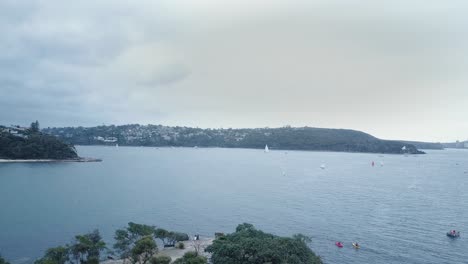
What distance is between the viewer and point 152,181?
90.2 metres

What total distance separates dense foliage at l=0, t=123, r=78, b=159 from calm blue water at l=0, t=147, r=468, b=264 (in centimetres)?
2719

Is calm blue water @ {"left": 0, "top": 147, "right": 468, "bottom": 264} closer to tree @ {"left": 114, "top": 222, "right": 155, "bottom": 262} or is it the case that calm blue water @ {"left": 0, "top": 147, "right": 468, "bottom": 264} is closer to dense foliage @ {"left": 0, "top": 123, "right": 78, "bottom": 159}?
tree @ {"left": 114, "top": 222, "right": 155, "bottom": 262}

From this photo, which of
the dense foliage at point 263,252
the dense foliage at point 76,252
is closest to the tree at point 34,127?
the dense foliage at point 76,252

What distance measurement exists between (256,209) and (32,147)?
96.5 m

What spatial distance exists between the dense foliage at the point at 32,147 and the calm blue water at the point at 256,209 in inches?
1070

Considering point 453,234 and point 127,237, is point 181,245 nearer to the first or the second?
point 127,237

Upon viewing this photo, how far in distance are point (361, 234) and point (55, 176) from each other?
246ft

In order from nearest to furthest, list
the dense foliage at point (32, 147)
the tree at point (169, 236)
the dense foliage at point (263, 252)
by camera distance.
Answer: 1. the dense foliage at point (263, 252)
2. the tree at point (169, 236)
3. the dense foliage at point (32, 147)

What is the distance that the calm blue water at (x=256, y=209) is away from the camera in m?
40.2

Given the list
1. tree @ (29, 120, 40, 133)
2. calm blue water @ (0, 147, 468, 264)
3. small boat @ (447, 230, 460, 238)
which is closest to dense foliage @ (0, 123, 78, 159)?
tree @ (29, 120, 40, 133)

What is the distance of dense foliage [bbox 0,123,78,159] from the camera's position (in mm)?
123500

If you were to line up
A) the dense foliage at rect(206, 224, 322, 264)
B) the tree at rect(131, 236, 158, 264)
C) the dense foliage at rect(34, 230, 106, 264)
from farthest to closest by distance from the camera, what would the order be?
the tree at rect(131, 236, 158, 264)
the dense foliage at rect(34, 230, 106, 264)
the dense foliage at rect(206, 224, 322, 264)

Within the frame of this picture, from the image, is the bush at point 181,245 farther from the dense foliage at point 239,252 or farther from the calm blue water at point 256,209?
the calm blue water at point 256,209

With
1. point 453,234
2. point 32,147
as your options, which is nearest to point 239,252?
point 453,234
